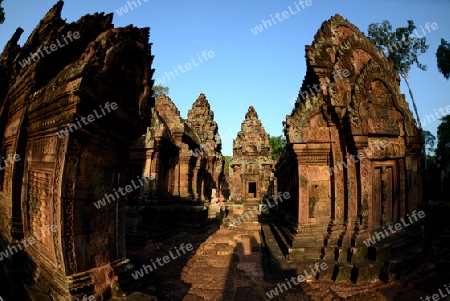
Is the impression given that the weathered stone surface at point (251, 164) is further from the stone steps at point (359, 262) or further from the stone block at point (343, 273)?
the stone block at point (343, 273)

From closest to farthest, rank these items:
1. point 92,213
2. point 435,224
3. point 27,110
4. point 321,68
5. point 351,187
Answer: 1. point 92,213
2. point 27,110
3. point 351,187
4. point 321,68
5. point 435,224

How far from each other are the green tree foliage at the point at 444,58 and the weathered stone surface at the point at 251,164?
14.9 metres

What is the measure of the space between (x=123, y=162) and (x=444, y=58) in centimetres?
2571

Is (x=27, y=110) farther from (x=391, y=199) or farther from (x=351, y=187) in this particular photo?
(x=391, y=199)

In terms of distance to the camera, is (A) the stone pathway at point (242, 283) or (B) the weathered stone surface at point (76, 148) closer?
(B) the weathered stone surface at point (76, 148)

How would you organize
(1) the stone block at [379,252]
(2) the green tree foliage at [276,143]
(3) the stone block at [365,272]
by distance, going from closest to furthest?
(3) the stone block at [365,272] → (1) the stone block at [379,252] → (2) the green tree foliage at [276,143]

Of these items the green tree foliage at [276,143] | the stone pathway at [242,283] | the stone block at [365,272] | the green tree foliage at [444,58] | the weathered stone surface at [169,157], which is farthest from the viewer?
the green tree foliage at [276,143]

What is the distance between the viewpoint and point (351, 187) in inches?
244

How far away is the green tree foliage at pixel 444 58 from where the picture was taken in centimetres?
1998

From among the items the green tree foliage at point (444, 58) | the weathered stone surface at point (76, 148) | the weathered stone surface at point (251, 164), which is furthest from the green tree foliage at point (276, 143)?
the weathered stone surface at point (76, 148)

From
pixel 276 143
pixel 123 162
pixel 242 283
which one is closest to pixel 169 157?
pixel 242 283

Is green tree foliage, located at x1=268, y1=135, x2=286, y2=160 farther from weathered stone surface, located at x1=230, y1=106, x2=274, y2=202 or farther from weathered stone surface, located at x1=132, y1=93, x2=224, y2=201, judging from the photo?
weathered stone surface, located at x1=132, y1=93, x2=224, y2=201

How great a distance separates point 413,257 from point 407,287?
1144mm

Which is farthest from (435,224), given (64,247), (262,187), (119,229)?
(262,187)
